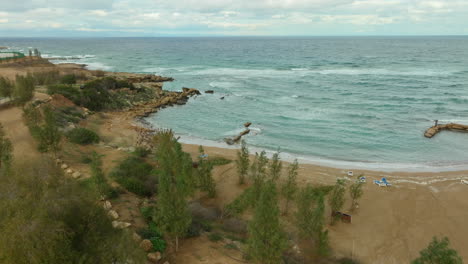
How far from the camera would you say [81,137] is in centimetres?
2370

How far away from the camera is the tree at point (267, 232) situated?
32.1 feet

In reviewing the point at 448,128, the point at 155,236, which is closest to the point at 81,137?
the point at 155,236

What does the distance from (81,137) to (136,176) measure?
28.4 ft

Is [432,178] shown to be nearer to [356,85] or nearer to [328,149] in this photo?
[328,149]

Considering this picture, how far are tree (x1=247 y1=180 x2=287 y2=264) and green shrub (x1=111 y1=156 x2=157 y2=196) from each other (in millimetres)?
9098

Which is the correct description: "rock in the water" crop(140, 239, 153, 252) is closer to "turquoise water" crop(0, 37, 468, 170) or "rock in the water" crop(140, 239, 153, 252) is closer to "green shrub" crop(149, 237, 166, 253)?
"green shrub" crop(149, 237, 166, 253)

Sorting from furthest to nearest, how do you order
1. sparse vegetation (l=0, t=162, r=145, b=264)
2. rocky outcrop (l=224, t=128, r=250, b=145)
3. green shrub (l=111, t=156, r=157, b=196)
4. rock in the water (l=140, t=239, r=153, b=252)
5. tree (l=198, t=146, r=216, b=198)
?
1. rocky outcrop (l=224, t=128, r=250, b=145)
2. tree (l=198, t=146, r=216, b=198)
3. green shrub (l=111, t=156, r=157, b=196)
4. rock in the water (l=140, t=239, r=153, b=252)
5. sparse vegetation (l=0, t=162, r=145, b=264)

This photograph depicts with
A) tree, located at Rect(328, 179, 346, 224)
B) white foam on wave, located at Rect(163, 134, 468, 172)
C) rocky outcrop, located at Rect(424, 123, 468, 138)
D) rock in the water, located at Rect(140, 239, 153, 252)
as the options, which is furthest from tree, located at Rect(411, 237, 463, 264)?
rocky outcrop, located at Rect(424, 123, 468, 138)

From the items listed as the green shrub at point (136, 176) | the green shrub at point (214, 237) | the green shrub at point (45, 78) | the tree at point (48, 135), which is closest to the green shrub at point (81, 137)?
the tree at point (48, 135)

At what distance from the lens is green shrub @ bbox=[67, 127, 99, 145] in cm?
2347

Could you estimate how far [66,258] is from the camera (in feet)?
22.8

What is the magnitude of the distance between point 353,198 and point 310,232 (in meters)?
5.99

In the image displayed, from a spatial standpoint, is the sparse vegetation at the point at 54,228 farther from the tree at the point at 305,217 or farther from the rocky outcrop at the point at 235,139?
the rocky outcrop at the point at 235,139

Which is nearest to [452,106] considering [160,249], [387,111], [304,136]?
[387,111]
